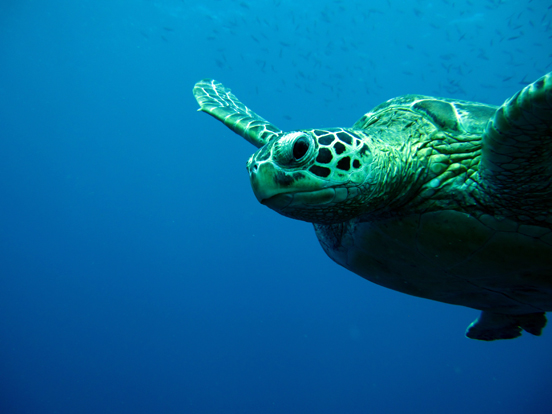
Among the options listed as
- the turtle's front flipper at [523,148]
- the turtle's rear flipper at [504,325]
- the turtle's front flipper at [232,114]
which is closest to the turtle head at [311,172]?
the turtle's front flipper at [523,148]

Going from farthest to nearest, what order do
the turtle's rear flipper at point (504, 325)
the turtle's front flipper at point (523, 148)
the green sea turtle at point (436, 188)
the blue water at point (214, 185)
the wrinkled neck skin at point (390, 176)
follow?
the blue water at point (214, 185)
the turtle's rear flipper at point (504, 325)
the wrinkled neck skin at point (390, 176)
the green sea turtle at point (436, 188)
the turtle's front flipper at point (523, 148)

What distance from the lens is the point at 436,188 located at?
1679mm

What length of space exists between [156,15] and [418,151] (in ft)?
103

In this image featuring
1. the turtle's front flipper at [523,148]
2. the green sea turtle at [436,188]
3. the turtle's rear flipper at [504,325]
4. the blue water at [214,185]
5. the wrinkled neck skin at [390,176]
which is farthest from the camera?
the blue water at [214,185]

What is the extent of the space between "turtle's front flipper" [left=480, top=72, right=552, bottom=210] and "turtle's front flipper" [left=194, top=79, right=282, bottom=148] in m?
1.80

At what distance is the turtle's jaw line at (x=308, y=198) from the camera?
4.62 ft

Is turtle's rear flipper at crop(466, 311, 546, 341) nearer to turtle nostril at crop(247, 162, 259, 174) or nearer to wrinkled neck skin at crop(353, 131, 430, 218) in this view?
wrinkled neck skin at crop(353, 131, 430, 218)

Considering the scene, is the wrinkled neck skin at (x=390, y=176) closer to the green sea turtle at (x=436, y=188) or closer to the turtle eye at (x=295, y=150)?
the green sea turtle at (x=436, y=188)

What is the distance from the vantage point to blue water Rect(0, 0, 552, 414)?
979 inches

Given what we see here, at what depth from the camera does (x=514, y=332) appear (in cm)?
316

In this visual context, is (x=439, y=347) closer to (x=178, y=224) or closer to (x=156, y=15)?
(x=156, y=15)

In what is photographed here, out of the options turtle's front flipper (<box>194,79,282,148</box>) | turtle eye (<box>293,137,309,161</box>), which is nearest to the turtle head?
turtle eye (<box>293,137,309,161</box>)

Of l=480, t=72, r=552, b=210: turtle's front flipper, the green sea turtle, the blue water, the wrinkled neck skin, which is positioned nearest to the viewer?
l=480, t=72, r=552, b=210: turtle's front flipper

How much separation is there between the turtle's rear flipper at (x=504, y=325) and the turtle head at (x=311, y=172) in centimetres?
257
